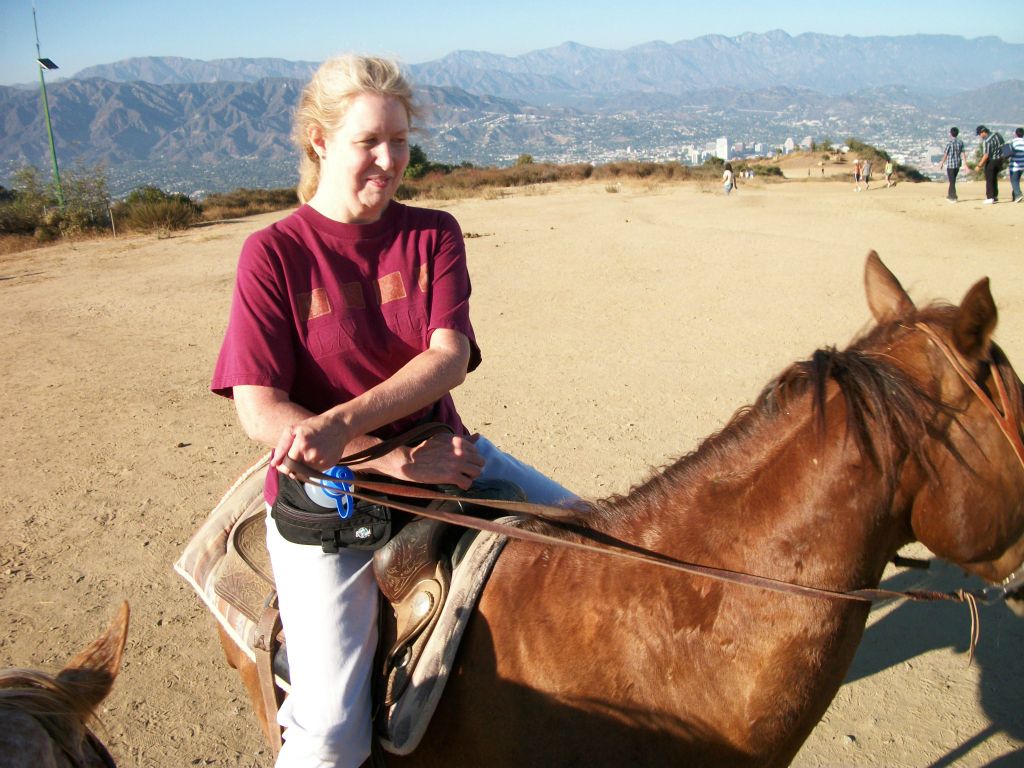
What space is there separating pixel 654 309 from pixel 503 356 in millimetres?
2840

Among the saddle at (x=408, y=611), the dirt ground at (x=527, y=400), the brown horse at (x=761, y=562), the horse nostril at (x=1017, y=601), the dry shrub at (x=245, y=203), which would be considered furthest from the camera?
the dry shrub at (x=245, y=203)

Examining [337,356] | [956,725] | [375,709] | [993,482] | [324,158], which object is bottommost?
[956,725]

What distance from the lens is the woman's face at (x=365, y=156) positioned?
1.94 meters

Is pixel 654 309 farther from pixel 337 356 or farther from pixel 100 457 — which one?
pixel 337 356

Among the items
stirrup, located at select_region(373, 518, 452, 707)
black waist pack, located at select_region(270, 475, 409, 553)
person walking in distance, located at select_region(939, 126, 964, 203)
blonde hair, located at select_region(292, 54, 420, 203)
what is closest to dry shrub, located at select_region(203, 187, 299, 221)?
person walking in distance, located at select_region(939, 126, 964, 203)

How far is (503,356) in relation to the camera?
893cm

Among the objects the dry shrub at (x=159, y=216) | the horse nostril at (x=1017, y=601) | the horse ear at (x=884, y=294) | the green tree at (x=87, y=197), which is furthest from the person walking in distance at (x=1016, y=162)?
the green tree at (x=87, y=197)

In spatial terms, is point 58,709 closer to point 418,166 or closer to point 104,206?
point 104,206

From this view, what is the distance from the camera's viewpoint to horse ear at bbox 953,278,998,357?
1.60m

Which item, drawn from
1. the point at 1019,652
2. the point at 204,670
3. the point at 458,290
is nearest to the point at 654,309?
the point at 1019,652

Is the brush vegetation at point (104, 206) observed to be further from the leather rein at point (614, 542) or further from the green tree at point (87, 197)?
the leather rein at point (614, 542)

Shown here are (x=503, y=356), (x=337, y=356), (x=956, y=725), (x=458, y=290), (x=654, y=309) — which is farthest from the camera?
(x=654, y=309)

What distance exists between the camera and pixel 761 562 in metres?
1.81

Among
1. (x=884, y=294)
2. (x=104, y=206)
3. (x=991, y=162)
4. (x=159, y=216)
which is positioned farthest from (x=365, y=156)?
(x=104, y=206)
